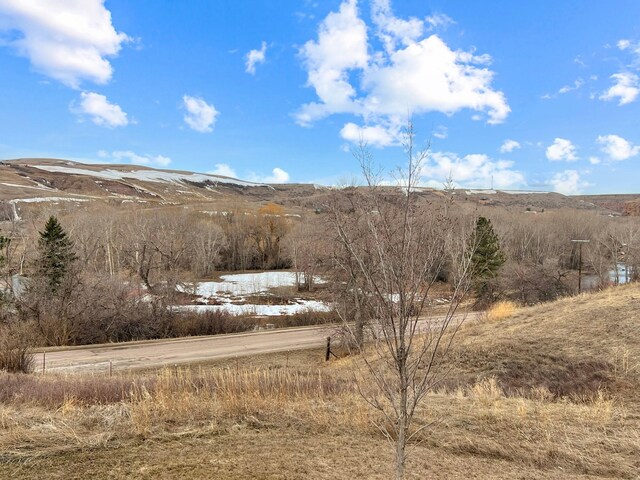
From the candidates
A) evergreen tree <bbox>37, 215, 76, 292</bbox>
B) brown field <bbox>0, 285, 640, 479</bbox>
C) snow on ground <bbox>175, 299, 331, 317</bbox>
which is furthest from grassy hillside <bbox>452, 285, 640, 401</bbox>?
evergreen tree <bbox>37, 215, 76, 292</bbox>

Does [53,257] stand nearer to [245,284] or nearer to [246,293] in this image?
[246,293]

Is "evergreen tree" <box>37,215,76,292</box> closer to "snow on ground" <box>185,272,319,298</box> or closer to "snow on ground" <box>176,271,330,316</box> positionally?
"snow on ground" <box>176,271,330,316</box>

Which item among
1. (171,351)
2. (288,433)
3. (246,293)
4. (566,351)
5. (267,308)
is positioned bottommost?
(267,308)

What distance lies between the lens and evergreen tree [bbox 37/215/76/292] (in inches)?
1340

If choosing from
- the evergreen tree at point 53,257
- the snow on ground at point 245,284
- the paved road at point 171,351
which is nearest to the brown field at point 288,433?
the paved road at point 171,351

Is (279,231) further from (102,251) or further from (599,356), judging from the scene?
(599,356)

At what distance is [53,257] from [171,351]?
1690 centimetres

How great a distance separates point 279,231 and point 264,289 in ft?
92.8

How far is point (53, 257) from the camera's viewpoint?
35375 mm

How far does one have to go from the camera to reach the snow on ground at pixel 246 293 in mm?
45334

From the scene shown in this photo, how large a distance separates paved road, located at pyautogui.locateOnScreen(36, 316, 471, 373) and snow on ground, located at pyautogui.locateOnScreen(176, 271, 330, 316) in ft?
29.7

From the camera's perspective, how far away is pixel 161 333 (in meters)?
34.4

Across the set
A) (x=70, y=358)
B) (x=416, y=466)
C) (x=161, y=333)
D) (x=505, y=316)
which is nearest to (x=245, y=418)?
(x=416, y=466)

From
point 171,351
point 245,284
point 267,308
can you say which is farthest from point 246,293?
point 171,351
